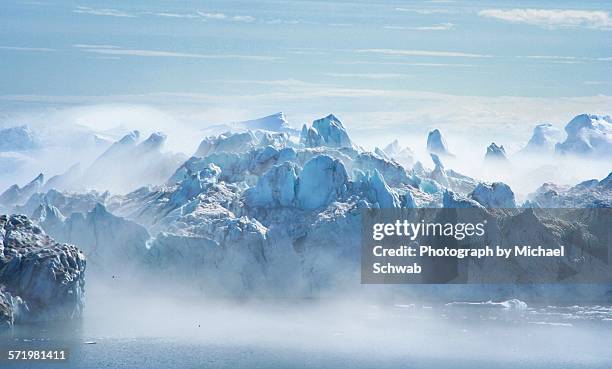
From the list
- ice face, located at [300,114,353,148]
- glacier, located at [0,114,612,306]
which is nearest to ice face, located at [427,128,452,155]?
glacier, located at [0,114,612,306]

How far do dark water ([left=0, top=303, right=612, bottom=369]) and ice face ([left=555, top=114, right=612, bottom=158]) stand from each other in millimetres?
39272

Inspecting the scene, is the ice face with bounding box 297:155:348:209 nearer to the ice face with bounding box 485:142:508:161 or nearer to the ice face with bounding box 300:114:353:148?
the ice face with bounding box 300:114:353:148

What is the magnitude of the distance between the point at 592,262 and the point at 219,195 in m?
28.4

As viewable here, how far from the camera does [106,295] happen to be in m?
79.0

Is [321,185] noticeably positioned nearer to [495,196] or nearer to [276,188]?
[276,188]

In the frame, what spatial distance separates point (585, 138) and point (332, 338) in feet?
195

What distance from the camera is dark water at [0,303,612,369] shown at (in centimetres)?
5881

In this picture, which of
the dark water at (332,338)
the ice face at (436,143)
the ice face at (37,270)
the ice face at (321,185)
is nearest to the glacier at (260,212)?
the ice face at (321,185)

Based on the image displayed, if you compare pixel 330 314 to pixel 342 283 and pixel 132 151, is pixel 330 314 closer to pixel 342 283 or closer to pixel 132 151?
pixel 342 283

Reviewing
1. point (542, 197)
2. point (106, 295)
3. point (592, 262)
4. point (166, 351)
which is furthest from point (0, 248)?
point (542, 197)

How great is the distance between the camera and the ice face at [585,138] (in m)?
118

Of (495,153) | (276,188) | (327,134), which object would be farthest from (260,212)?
(495,153)

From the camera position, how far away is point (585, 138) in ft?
388

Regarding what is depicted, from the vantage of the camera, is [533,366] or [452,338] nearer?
[533,366]
